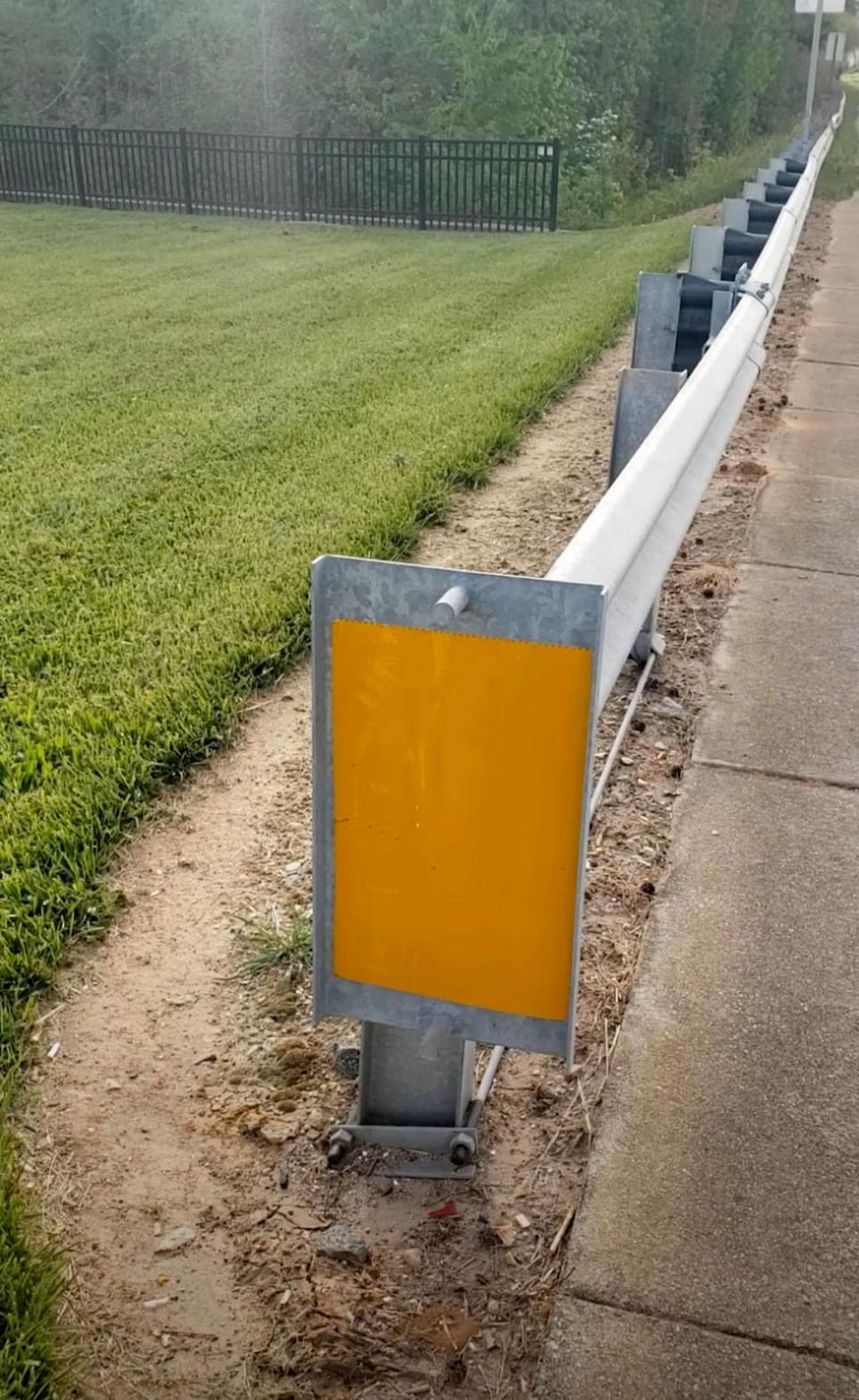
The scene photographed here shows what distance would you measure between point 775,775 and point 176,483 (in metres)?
3.69

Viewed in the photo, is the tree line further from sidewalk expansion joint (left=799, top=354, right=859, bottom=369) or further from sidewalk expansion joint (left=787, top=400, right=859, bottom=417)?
sidewalk expansion joint (left=787, top=400, right=859, bottom=417)

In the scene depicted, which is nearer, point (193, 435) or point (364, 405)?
point (193, 435)

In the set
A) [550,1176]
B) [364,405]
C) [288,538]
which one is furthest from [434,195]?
[550,1176]

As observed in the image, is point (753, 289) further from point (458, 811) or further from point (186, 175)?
point (186, 175)

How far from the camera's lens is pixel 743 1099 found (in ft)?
8.17

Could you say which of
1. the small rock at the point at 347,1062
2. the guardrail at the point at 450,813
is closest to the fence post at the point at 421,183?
the guardrail at the point at 450,813

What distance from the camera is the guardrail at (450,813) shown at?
74.1 inches

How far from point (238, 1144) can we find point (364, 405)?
20.1ft

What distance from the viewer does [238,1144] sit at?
8.01 ft

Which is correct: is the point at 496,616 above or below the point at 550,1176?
above

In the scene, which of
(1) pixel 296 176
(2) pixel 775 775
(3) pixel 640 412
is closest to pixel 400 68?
(1) pixel 296 176

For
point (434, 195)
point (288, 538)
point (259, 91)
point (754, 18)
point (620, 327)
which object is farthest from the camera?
point (754, 18)

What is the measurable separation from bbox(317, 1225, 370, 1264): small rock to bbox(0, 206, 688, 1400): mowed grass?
43cm

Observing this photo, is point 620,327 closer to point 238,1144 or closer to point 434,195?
point 238,1144
